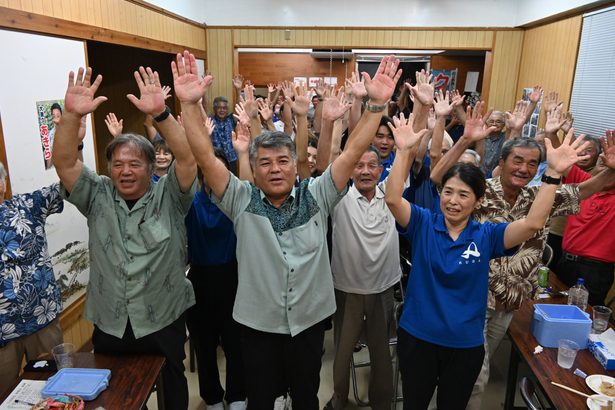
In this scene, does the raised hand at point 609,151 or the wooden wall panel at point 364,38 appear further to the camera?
the wooden wall panel at point 364,38

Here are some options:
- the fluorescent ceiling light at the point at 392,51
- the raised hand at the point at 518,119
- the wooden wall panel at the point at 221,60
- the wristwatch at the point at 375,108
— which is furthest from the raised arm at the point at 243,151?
the fluorescent ceiling light at the point at 392,51

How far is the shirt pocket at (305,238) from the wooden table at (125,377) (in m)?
0.84

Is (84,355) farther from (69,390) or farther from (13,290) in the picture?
(13,290)

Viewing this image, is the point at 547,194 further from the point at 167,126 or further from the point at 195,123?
the point at 167,126

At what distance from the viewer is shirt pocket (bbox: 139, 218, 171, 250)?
1966 millimetres

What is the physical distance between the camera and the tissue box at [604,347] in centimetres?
199

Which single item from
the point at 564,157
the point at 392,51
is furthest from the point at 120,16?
the point at 392,51

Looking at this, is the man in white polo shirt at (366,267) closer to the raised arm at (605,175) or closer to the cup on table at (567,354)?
the cup on table at (567,354)

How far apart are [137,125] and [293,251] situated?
5529mm

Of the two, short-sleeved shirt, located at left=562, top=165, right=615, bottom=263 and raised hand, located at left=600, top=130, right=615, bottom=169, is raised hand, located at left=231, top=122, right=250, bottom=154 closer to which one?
raised hand, located at left=600, top=130, right=615, bottom=169

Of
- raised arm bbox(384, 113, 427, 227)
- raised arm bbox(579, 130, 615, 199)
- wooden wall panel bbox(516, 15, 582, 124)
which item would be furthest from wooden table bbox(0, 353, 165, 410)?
wooden wall panel bbox(516, 15, 582, 124)

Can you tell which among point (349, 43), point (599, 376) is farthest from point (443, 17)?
point (599, 376)

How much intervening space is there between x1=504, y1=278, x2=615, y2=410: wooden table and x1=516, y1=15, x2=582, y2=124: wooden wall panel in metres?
3.85

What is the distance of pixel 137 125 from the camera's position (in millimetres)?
6547
